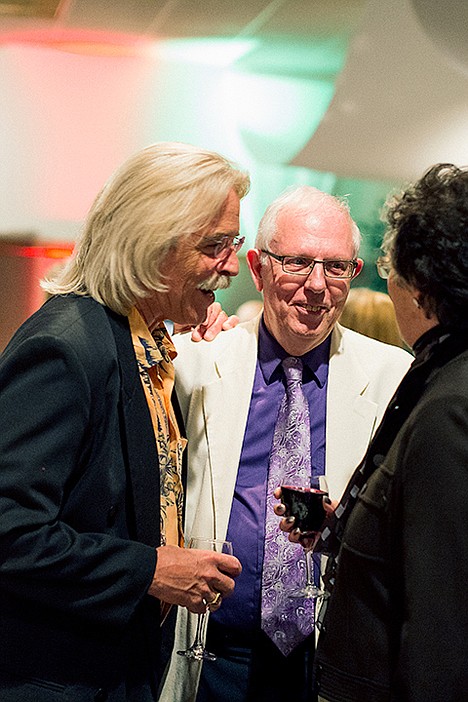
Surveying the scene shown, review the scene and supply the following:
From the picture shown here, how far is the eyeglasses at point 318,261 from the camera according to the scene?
2.57 m

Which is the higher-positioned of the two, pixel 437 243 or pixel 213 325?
pixel 437 243

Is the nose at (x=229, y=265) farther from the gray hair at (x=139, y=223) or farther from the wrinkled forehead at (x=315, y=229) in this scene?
the wrinkled forehead at (x=315, y=229)

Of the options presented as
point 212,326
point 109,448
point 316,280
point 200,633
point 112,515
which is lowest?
point 200,633

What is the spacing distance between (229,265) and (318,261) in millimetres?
475

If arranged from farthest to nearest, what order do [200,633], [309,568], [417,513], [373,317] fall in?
[373,317] < [309,568] < [200,633] < [417,513]

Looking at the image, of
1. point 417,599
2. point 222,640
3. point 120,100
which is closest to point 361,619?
point 417,599

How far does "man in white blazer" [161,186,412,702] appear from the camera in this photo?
2.41 metres

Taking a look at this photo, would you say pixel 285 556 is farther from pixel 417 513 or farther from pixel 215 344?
pixel 417 513

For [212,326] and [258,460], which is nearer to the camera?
[258,460]

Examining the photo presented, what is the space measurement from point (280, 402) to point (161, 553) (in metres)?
0.78

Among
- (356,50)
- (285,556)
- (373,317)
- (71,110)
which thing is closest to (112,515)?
(285,556)

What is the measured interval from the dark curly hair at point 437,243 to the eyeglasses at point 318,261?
2.62 feet

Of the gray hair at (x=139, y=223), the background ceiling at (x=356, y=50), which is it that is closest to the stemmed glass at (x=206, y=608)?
the gray hair at (x=139, y=223)

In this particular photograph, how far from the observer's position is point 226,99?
3.99m
